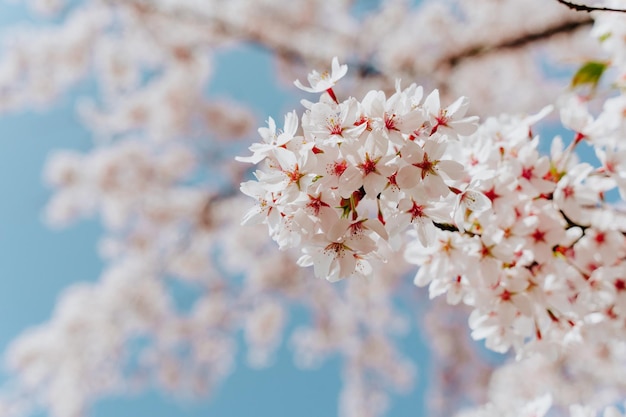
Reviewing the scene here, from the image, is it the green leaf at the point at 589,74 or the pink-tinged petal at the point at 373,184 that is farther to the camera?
the green leaf at the point at 589,74

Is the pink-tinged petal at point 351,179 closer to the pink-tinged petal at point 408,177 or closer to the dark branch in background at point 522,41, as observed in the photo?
the pink-tinged petal at point 408,177

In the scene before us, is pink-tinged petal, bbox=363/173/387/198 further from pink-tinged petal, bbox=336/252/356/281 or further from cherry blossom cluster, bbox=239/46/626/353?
pink-tinged petal, bbox=336/252/356/281

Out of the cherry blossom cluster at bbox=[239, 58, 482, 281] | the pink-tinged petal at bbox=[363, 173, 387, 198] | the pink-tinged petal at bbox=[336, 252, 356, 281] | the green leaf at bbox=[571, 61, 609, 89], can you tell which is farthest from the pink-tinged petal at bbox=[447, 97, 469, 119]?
the green leaf at bbox=[571, 61, 609, 89]

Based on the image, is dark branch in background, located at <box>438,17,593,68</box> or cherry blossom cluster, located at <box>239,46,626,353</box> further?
dark branch in background, located at <box>438,17,593,68</box>

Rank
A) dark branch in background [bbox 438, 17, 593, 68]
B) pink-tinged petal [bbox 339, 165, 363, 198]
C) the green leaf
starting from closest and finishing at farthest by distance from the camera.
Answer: pink-tinged petal [bbox 339, 165, 363, 198] < the green leaf < dark branch in background [bbox 438, 17, 593, 68]

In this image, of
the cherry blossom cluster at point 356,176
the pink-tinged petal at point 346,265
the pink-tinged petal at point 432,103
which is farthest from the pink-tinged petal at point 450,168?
the pink-tinged petal at point 346,265

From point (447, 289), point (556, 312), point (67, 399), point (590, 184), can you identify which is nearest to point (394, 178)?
point (447, 289)

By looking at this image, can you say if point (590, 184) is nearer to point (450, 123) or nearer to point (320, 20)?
point (450, 123)
